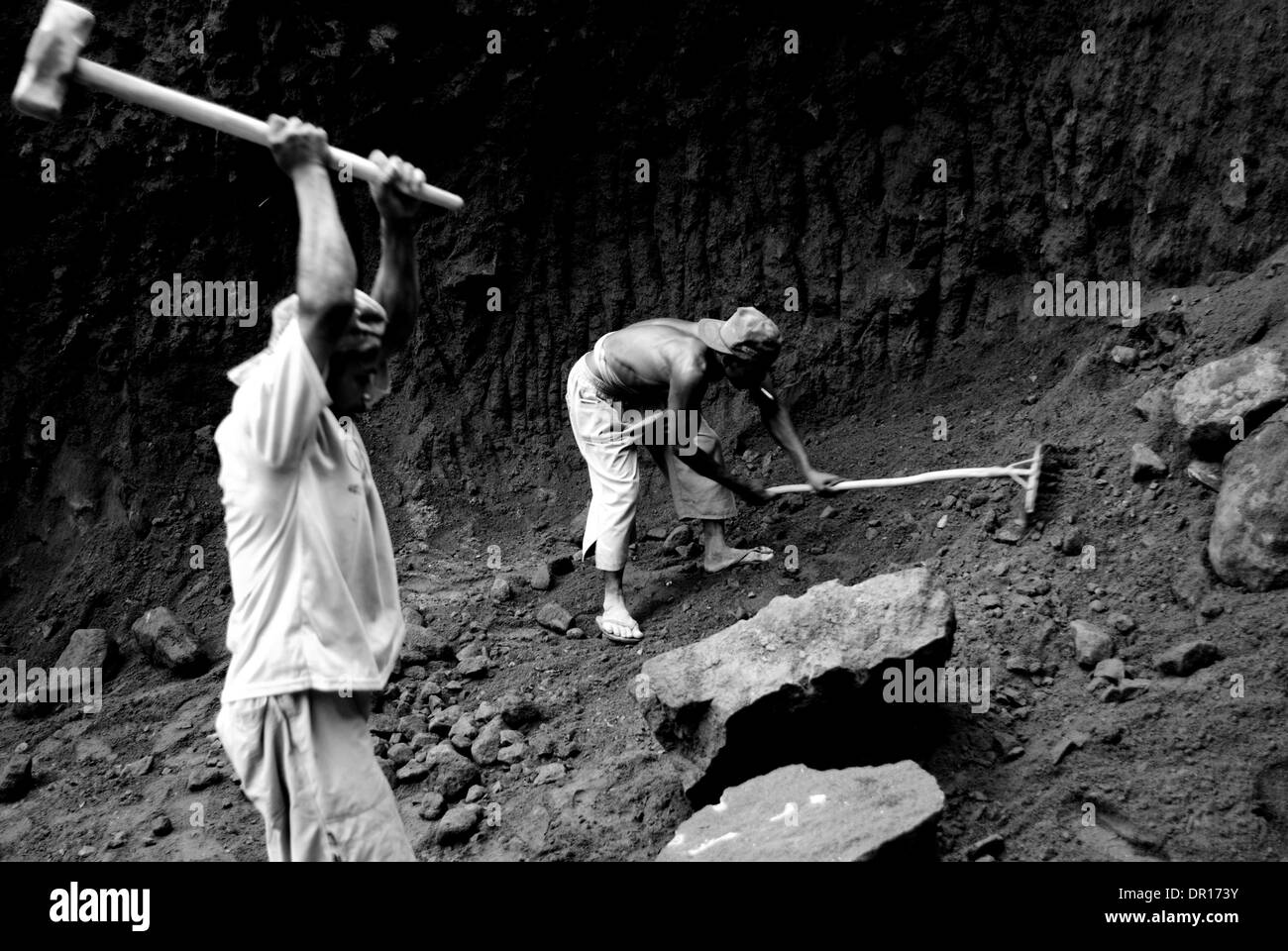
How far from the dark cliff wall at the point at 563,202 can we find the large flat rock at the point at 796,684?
2.87 metres

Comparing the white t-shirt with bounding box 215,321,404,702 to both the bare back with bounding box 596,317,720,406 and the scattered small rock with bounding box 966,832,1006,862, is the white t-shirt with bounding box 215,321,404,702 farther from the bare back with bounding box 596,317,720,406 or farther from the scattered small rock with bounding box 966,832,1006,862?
the bare back with bounding box 596,317,720,406

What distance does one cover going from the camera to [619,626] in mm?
5750

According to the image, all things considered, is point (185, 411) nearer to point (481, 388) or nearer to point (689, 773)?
point (481, 388)

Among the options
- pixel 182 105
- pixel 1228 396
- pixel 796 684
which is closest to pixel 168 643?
pixel 796 684

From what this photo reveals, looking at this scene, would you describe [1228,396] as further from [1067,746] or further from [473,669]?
[473,669]

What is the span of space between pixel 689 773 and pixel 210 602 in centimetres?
358

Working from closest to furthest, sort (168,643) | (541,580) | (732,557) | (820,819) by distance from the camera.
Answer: (820,819)
(168,643)
(732,557)
(541,580)

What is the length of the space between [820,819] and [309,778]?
1.63 m

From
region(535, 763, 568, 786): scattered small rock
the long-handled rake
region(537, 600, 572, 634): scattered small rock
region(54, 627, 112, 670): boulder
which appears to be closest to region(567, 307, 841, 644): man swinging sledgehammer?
region(537, 600, 572, 634): scattered small rock

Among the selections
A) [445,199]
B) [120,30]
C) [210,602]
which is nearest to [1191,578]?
[445,199]

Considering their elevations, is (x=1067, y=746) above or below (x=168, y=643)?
below

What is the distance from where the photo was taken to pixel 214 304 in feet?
22.8

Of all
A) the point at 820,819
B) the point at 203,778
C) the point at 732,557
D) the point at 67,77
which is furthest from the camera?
the point at 732,557

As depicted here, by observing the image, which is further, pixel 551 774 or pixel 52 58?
pixel 551 774
